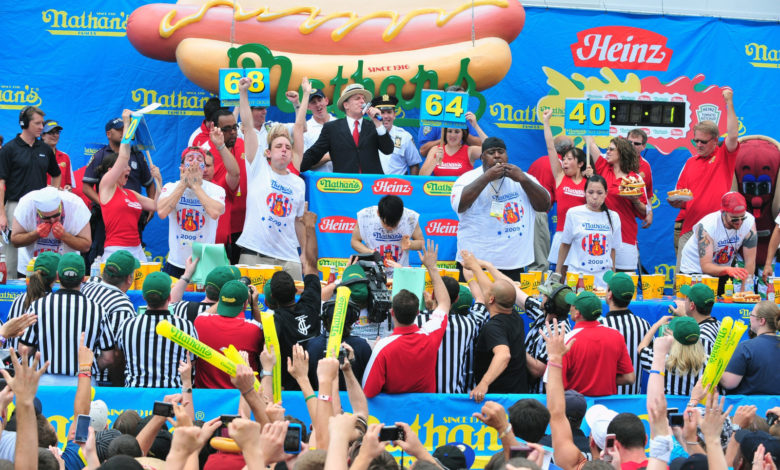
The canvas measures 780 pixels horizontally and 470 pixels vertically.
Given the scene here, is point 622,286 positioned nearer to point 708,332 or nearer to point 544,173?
point 708,332

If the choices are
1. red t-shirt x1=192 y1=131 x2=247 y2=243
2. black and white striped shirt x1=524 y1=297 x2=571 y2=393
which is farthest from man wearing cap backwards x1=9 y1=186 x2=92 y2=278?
black and white striped shirt x1=524 y1=297 x2=571 y2=393

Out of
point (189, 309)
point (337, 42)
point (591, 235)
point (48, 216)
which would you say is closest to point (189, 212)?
point (48, 216)

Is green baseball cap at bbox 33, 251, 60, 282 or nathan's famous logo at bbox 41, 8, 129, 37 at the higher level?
nathan's famous logo at bbox 41, 8, 129, 37

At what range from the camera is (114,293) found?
23.0ft

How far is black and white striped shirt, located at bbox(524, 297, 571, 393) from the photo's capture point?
7.00 meters

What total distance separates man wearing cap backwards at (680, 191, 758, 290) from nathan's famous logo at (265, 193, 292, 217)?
3698 millimetres

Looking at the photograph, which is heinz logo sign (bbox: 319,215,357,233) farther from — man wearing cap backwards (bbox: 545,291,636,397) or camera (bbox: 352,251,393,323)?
man wearing cap backwards (bbox: 545,291,636,397)

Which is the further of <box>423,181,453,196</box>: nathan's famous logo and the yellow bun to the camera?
the yellow bun

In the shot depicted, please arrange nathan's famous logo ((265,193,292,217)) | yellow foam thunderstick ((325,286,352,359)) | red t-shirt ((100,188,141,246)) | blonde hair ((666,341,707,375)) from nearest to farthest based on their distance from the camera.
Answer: yellow foam thunderstick ((325,286,352,359))
blonde hair ((666,341,707,375))
red t-shirt ((100,188,141,246))
nathan's famous logo ((265,193,292,217))

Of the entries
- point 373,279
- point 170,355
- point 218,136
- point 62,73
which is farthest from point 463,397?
point 62,73

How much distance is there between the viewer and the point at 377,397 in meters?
6.25

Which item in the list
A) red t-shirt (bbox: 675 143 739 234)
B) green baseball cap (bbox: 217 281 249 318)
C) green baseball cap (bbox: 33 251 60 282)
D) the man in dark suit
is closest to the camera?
green baseball cap (bbox: 217 281 249 318)

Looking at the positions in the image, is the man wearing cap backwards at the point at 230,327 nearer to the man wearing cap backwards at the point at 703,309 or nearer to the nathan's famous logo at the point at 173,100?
the man wearing cap backwards at the point at 703,309

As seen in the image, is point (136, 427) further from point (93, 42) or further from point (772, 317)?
point (93, 42)
